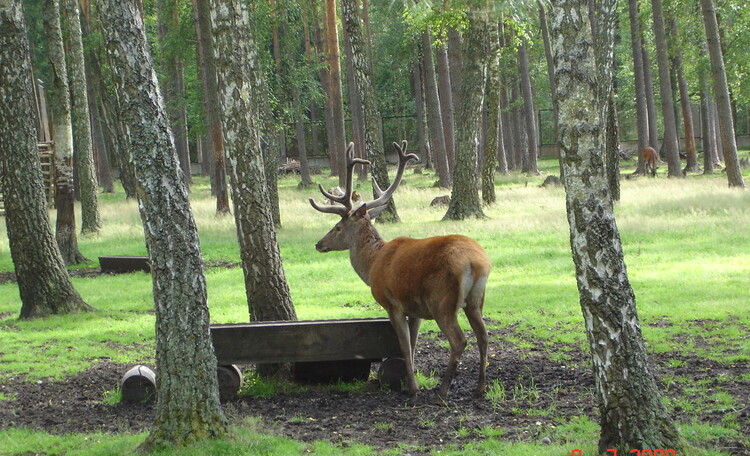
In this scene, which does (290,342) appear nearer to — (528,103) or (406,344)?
(406,344)

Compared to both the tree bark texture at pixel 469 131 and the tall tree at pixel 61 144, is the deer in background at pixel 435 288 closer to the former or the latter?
the tall tree at pixel 61 144

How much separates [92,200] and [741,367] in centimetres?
1729

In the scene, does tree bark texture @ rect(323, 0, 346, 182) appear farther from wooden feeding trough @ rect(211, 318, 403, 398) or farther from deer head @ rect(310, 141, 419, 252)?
wooden feeding trough @ rect(211, 318, 403, 398)

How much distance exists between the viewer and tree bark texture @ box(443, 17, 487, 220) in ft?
68.5

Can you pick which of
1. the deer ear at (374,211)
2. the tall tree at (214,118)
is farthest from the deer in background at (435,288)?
the tall tree at (214,118)

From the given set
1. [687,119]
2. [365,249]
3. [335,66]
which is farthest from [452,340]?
[687,119]

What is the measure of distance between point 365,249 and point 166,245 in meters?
3.30

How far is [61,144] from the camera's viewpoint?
16.0 metres

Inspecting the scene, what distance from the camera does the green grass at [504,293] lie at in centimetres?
693

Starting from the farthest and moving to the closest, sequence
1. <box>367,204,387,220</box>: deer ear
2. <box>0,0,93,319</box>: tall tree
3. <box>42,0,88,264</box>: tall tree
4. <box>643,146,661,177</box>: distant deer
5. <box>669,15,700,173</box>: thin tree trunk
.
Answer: <box>669,15,700,173</box>: thin tree trunk → <box>643,146,661,177</box>: distant deer → <box>42,0,88,264</box>: tall tree → <box>0,0,93,319</box>: tall tree → <box>367,204,387,220</box>: deer ear

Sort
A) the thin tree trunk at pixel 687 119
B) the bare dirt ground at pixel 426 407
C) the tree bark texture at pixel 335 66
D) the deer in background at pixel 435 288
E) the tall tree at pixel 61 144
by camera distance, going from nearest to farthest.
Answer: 1. the bare dirt ground at pixel 426 407
2. the deer in background at pixel 435 288
3. the tall tree at pixel 61 144
4. the tree bark texture at pixel 335 66
5. the thin tree trunk at pixel 687 119

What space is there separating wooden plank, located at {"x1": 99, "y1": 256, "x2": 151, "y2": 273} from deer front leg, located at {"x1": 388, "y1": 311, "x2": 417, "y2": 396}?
958 cm

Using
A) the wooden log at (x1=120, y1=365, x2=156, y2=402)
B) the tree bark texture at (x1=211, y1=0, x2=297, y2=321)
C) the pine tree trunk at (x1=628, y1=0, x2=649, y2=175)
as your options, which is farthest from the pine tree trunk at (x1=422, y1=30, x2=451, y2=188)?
the wooden log at (x1=120, y1=365, x2=156, y2=402)

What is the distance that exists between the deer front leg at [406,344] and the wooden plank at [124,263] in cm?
958
